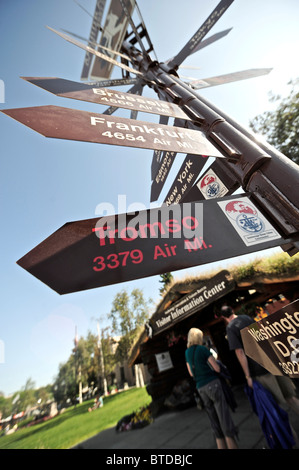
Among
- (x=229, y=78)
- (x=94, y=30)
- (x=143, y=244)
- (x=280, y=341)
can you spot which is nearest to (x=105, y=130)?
(x=143, y=244)

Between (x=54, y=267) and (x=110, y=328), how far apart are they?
3116cm

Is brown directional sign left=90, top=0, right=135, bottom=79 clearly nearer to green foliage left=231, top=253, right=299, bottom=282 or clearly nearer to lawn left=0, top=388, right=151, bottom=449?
green foliage left=231, top=253, right=299, bottom=282

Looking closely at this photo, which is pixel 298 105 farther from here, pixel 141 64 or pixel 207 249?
pixel 207 249

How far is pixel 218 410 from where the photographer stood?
9.68 feet

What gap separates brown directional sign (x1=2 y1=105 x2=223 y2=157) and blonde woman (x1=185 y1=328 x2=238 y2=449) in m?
3.05

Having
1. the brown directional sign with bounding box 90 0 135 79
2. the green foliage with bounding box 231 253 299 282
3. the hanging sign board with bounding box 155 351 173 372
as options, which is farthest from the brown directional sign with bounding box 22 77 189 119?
the hanging sign board with bounding box 155 351 173 372

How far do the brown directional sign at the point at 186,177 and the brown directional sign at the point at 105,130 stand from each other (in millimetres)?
352

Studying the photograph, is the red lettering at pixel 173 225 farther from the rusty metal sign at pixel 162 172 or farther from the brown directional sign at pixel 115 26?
the brown directional sign at pixel 115 26

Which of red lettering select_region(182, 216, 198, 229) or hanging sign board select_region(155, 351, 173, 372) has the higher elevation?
red lettering select_region(182, 216, 198, 229)

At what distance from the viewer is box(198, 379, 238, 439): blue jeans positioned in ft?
9.42

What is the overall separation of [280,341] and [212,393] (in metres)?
2.77
